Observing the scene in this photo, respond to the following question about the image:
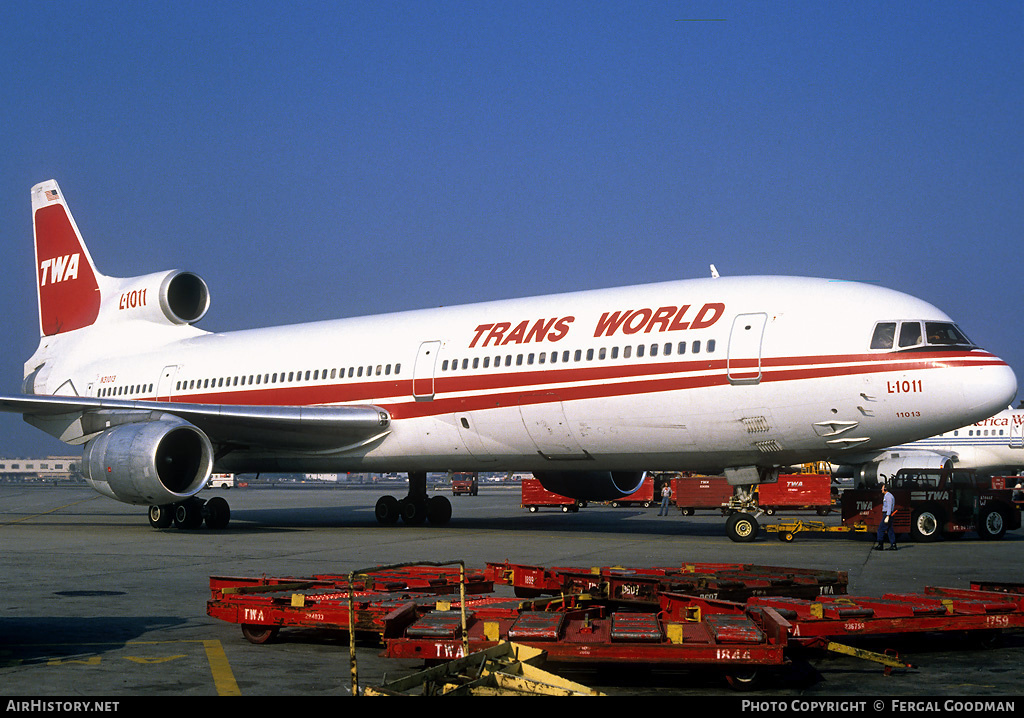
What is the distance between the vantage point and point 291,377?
22.5m

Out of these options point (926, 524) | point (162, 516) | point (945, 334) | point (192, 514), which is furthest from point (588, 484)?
point (162, 516)

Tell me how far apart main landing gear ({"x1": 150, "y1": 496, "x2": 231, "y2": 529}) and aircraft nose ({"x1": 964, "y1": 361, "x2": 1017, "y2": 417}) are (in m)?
15.0

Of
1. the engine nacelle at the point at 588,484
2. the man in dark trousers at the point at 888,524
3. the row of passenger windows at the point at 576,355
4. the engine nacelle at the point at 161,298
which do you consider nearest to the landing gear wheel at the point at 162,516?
the engine nacelle at the point at 161,298

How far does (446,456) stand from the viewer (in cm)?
1962

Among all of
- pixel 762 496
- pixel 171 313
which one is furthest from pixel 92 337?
pixel 762 496

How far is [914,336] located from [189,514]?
48.7ft

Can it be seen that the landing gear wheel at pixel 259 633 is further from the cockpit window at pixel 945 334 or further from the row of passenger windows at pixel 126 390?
the row of passenger windows at pixel 126 390

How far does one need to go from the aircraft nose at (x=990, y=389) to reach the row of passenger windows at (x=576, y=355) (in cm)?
381

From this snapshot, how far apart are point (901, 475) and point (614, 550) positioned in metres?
8.52

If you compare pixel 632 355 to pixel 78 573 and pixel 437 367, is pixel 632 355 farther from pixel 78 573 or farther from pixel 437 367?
pixel 78 573

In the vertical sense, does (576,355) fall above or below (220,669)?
above

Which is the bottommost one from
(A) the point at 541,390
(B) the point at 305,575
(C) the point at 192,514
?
(B) the point at 305,575

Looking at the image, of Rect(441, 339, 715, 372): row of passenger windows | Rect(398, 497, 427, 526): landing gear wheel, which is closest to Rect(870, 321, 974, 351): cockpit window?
Rect(441, 339, 715, 372): row of passenger windows

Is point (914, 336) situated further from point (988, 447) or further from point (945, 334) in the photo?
point (988, 447)
